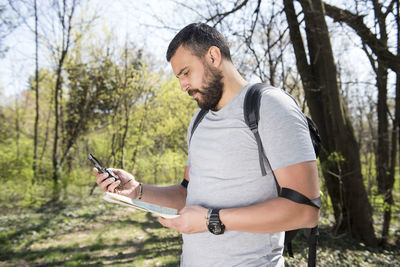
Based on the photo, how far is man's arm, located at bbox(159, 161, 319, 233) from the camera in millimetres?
1001

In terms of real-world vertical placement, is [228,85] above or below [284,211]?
above

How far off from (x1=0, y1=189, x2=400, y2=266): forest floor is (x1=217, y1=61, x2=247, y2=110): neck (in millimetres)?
3577

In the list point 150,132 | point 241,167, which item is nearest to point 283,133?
point 241,167

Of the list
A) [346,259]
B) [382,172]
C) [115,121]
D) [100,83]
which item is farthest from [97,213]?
[382,172]

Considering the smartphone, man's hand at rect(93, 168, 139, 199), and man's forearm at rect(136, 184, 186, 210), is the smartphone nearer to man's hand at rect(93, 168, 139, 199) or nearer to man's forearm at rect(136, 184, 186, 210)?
man's hand at rect(93, 168, 139, 199)

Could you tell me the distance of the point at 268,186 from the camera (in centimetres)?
118

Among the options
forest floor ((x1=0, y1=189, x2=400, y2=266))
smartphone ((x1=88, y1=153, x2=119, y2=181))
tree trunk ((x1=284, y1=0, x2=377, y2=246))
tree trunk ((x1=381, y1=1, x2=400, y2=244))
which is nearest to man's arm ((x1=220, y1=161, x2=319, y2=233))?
smartphone ((x1=88, y1=153, x2=119, y2=181))

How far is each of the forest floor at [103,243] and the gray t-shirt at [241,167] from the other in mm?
3441

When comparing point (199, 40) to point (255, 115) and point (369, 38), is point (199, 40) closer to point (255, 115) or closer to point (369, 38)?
point (255, 115)

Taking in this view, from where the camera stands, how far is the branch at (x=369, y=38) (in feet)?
12.6

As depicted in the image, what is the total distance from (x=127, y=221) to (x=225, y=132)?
6.94m

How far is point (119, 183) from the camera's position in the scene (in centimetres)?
148

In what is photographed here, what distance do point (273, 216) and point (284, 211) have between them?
0.05 m

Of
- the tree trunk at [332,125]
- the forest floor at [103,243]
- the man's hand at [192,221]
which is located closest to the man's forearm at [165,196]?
the man's hand at [192,221]
